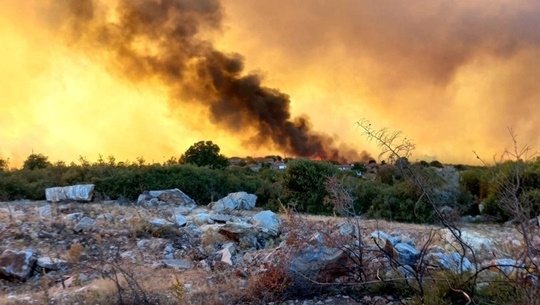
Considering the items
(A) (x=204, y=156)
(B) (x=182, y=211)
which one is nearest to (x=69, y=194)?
(B) (x=182, y=211)

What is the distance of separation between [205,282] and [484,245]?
5221 mm

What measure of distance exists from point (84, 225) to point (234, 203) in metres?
6.56

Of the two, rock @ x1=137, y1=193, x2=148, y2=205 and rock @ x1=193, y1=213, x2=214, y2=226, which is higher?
rock @ x1=137, y1=193, x2=148, y2=205

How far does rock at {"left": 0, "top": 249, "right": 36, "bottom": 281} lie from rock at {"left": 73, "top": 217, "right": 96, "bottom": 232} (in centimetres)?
215

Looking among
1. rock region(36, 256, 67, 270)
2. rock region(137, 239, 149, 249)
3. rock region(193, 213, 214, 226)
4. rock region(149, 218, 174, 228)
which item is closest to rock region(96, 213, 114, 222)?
rock region(149, 218, 174, 228)

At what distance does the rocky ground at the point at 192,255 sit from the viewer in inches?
280

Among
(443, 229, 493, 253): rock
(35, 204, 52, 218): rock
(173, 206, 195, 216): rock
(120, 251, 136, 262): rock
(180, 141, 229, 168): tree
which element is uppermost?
(180, 141, 229, 168): tree

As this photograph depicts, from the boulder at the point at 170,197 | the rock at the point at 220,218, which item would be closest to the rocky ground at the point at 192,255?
the rock at the point at 220,218

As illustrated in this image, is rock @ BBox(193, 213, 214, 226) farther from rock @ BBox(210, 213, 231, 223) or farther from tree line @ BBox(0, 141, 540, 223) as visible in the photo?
tree line @ BBox(0, 141, 540, 223)

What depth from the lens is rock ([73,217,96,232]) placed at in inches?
473

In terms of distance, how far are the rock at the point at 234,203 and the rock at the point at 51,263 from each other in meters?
6.38

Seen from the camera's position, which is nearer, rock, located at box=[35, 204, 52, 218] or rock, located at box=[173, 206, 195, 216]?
rock, located at box=[35, 204, 52, 218]

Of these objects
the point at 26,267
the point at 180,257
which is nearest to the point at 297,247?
the point at 180,257

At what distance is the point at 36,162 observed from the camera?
27609 millimetres
